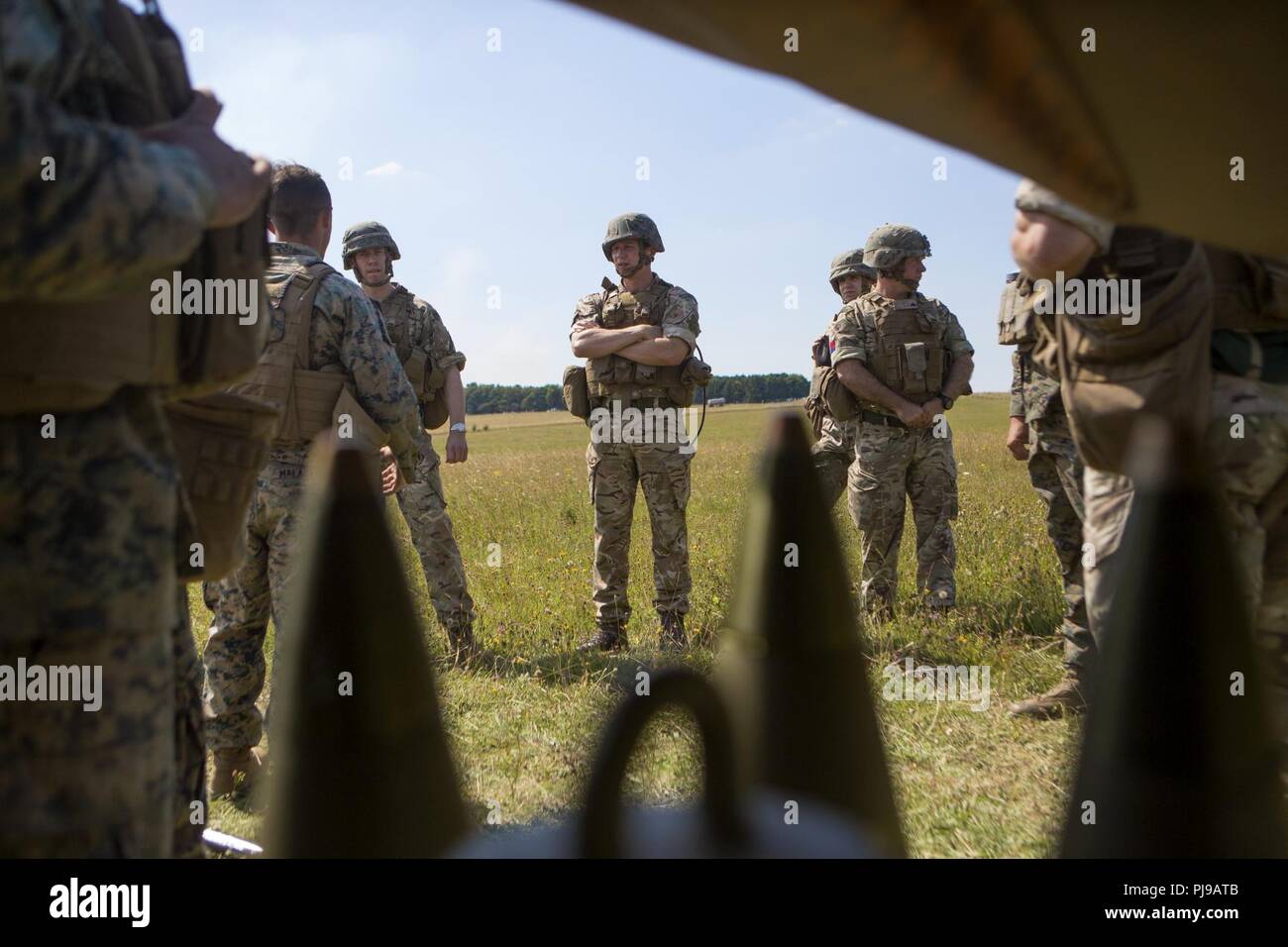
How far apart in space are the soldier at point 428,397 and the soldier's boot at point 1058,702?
3.31m

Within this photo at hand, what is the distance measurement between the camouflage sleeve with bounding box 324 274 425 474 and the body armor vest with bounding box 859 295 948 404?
3923 millimetres

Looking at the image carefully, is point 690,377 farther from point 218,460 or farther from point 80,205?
point 80,205

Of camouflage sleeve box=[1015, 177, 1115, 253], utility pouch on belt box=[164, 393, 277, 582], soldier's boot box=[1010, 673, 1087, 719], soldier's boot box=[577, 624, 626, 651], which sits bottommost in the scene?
soldier's boot box=[1010, 673, 1087, 719]

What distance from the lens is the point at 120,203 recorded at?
61.4 inches

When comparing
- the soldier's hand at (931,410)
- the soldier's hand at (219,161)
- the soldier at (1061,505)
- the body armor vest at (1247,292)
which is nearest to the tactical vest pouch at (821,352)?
the soldier's hand at (931,410)

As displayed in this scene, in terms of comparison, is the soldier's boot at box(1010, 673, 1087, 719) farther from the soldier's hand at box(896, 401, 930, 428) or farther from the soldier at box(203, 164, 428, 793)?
the soldier at box(203, 164, 428, 793)

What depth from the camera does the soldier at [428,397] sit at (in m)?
6.26

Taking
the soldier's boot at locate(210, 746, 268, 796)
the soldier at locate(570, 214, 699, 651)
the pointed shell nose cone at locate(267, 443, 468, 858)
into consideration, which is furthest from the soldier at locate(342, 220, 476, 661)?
the pointed shell nose cone at locate(267, 443, 468, 858)

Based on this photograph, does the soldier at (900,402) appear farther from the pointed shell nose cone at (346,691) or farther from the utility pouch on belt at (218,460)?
the pointed shell nose cone at (346,691)

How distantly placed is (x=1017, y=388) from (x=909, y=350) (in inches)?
48.0

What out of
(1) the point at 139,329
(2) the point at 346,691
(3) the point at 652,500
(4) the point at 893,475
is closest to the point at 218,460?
(1) the point at 139,329

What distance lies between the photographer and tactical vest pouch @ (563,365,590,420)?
6906 millimetres
